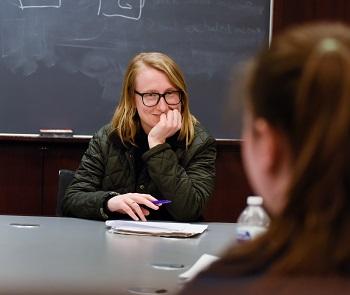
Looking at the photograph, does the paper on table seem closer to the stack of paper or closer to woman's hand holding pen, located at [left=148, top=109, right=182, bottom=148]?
the stack of paper

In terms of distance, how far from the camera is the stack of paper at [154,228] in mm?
2166

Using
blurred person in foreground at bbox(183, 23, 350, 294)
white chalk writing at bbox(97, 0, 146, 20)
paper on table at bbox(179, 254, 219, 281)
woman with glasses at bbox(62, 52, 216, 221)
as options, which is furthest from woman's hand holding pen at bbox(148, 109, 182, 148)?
blurred person in foreground at bbox(183, 23, 350, 294)

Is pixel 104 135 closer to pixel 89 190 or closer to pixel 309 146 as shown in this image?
pixel 89 190

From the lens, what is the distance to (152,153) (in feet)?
8.34

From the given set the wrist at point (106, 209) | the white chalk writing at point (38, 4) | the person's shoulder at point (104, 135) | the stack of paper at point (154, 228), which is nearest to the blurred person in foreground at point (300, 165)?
the stack of paper at point (154, 228)

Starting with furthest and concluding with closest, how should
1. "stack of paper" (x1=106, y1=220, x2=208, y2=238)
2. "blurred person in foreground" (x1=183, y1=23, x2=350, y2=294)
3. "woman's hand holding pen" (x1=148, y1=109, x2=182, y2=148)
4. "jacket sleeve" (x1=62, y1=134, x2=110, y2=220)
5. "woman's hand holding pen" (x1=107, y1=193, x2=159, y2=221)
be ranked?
"woman's hand holding pen" (x1=148, y1=109, x2=182, y2=148) → "jacket sleeve" (x1=62, y1=134, x2=110, y2=220) → "woman's hand holding pen" (x1=107, y1=193, x2=159, y2=221) → "stack of paper" (x1=106, y1=220, x2=208, y2=238) → "blurred person in foreground" (x1=183, y1=23, x2=350, y2=294)

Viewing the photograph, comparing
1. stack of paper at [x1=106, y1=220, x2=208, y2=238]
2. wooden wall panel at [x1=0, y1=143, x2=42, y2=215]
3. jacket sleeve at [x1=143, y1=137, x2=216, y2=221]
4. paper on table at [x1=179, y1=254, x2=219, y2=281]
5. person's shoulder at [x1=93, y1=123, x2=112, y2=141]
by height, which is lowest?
wooden wall panel at [x1=0, y1=143, x2=42, y2=215]

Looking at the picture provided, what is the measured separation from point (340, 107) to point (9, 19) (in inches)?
129

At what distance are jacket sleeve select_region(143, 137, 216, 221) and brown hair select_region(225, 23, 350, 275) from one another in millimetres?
1688

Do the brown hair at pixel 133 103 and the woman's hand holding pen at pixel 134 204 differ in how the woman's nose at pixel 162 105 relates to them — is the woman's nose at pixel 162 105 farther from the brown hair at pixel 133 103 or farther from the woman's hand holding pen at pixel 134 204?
the woman's hand holding pen at pixel 134 204

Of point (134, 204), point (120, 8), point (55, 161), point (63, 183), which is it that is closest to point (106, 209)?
point (134, 204)

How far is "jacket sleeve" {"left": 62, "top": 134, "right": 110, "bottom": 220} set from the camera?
2447 millimetres

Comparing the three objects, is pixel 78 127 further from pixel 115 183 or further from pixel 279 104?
pixel 279 104

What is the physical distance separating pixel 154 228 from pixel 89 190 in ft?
1.58
